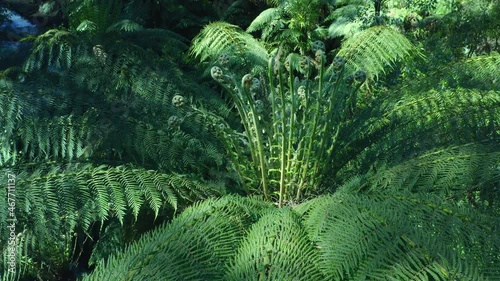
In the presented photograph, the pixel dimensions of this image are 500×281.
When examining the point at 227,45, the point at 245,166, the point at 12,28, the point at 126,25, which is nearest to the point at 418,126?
the point at 245,166

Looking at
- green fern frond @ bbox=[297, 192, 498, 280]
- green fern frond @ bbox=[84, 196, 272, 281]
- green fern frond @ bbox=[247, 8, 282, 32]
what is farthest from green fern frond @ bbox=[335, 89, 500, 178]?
green fern frond @ bbox=[247, 8, 282, 32]

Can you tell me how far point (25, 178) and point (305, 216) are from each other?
30.1 inches

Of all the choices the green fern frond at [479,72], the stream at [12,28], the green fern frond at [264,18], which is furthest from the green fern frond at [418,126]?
the stream at [12,28]

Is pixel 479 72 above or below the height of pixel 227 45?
above

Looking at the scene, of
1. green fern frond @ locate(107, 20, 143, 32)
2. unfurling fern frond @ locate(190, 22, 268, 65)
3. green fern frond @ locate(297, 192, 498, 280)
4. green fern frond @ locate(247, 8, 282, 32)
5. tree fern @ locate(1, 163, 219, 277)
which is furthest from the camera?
green fern frond @ locate(247, 8, 282, 32)

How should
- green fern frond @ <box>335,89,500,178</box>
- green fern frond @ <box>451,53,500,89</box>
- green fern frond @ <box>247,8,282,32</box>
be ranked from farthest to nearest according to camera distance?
green fern frond @ <box>247,8,282,32</box>, green fern frond @ <box>451,53,500,89</box>, green fern frond @ <box>335,89,500,178</box>

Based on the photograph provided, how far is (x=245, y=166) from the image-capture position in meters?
2.09

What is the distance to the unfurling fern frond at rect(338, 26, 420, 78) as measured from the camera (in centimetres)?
256

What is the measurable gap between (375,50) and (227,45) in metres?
0.64

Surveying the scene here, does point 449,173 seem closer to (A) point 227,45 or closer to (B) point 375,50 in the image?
(B) point 375,50

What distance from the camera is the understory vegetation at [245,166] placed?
1.40m

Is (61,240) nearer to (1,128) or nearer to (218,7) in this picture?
(1,128)

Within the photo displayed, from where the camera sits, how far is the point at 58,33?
2.39 metres

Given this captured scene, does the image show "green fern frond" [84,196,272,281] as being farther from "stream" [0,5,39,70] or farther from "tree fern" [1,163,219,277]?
"stream" [0,5,39,70]
